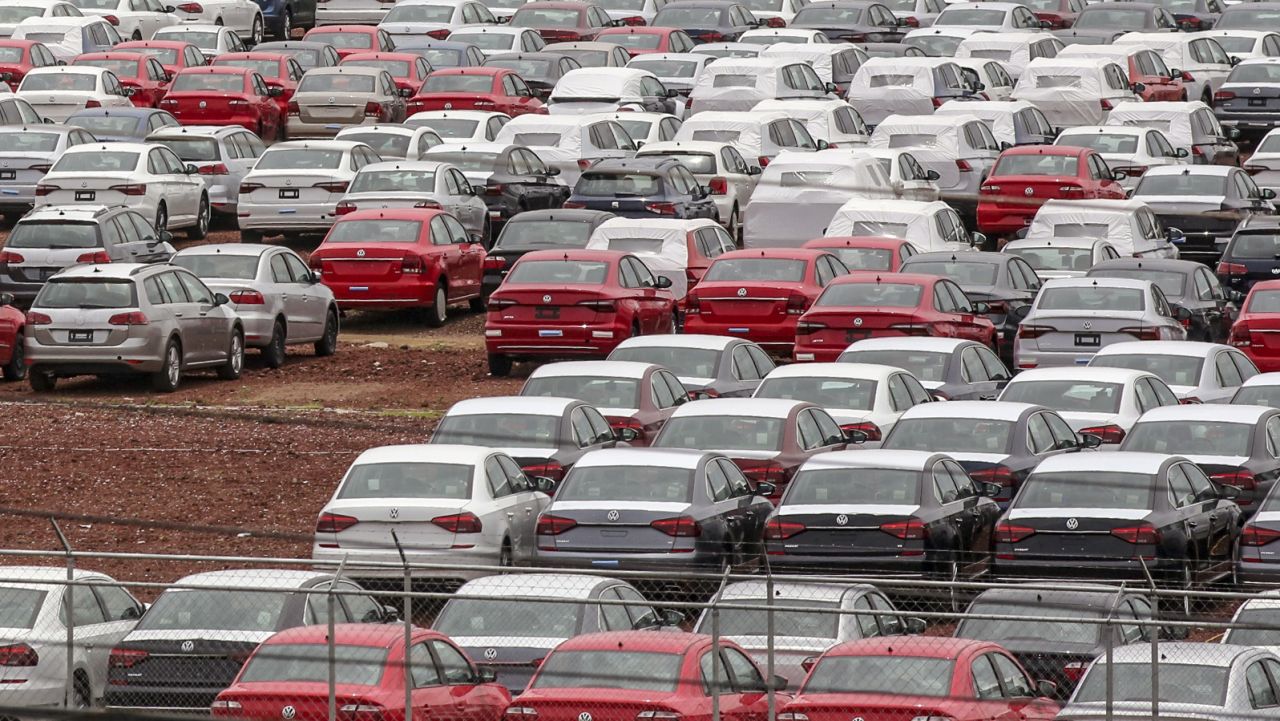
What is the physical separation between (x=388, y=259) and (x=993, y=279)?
7361 millimetres

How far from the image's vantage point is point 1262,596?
1361cm

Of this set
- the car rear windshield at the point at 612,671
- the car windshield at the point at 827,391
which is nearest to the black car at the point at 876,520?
the car windshield at the point at 827,391

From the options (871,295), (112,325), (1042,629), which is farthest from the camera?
(112,325)

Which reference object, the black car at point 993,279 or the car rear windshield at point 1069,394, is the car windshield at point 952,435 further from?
the black car at point 993,279

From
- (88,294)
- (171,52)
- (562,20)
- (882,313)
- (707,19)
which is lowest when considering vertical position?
(562,20)

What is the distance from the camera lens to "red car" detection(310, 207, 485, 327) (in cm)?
3216

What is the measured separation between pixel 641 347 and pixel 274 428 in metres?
4.18

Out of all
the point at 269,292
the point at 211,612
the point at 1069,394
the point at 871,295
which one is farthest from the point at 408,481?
the point at 269,292

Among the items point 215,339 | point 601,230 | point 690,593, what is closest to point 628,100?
point 601,230

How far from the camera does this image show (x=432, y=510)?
1956 centimetres

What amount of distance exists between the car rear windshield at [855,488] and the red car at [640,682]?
407 centimetres

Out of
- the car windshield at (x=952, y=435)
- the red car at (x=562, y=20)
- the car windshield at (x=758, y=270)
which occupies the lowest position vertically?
the red car at (x=562, y=20)

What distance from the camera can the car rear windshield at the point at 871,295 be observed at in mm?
27547

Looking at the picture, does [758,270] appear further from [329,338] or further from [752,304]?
[329,338]
